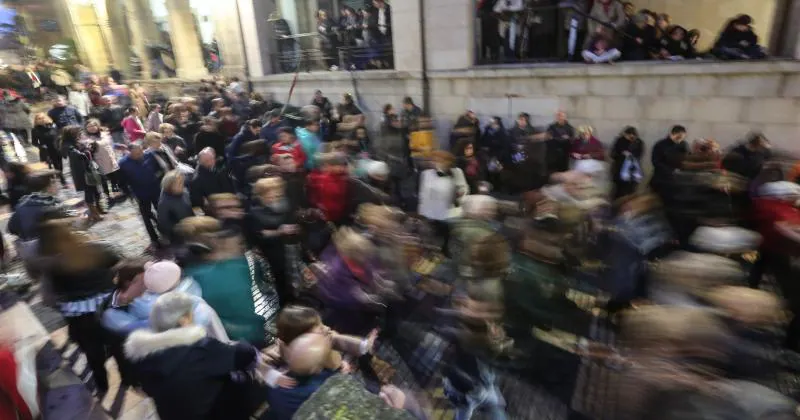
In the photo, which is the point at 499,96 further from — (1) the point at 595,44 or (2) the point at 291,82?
(2) the point at 291,82

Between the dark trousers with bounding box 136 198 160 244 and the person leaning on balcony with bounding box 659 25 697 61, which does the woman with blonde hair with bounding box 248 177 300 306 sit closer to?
the dark trousers with bounding box 136 198 160 244

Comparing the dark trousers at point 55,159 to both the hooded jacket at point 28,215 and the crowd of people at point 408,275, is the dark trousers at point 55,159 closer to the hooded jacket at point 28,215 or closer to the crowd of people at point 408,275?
the crowd of people at point 408,275

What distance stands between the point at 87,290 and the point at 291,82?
34.1 feet

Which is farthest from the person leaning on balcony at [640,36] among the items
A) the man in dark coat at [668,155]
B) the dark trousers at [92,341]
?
the dark trousers at [92,341]

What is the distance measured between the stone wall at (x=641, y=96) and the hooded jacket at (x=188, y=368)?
7.22m

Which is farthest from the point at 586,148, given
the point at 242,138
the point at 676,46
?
the point at 242,138

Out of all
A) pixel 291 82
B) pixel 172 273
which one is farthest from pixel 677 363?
pixel 291 82

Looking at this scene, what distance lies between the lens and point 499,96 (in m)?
8.77

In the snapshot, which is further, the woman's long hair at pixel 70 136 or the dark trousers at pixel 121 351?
the woman's long hair at pixel 70 136

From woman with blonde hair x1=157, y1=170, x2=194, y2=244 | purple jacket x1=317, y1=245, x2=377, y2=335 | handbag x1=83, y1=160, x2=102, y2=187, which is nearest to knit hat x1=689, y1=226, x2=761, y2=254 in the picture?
purple jacket x1=317, y1=245, x2=377, y2=335

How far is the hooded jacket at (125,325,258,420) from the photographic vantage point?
2.19m

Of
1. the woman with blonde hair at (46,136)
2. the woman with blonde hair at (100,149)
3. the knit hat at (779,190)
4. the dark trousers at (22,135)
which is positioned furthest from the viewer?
the dark trousers at (22,135)

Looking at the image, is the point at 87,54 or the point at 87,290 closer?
the point at 87,290

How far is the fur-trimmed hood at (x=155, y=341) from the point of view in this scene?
217 cm
